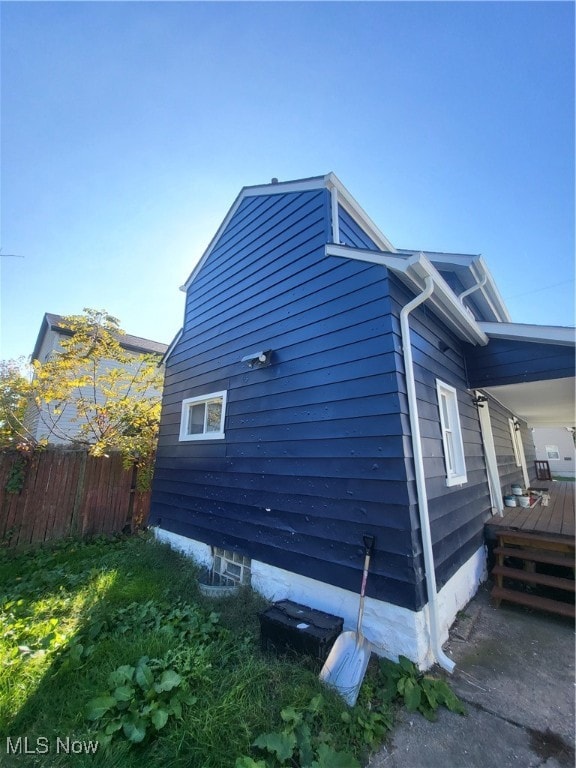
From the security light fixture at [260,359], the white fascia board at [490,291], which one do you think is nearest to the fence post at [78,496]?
the security light fixture at [260,359]

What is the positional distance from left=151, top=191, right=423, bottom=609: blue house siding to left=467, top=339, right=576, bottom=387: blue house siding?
259 cm

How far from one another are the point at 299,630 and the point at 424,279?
11.8ft

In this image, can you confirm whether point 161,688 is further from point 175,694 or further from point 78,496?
point 78,496

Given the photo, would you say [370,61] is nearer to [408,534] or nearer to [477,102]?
[477,102]

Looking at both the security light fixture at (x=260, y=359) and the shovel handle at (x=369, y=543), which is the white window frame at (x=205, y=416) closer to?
the security light fixture at (x=260, y=359)

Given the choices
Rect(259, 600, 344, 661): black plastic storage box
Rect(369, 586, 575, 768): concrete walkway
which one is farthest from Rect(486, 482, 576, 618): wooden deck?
Rect(259, 600, 344, 661): black plastic storage box

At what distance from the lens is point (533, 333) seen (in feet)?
13.1

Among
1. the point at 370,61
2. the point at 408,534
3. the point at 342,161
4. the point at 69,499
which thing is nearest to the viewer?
the point at 408,534

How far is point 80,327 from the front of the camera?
8.02 m

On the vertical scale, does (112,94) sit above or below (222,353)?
above

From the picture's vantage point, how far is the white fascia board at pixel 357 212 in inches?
163

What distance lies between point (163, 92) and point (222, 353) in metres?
4.34

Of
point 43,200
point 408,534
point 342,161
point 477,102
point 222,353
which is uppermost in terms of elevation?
point 477,102

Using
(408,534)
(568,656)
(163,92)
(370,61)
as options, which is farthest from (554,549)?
(163,92)
